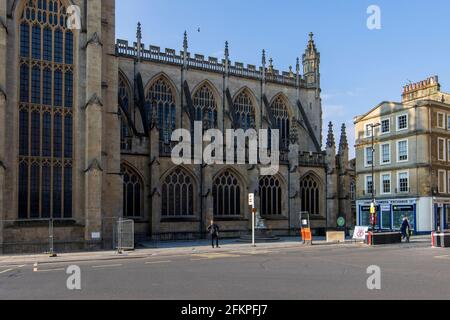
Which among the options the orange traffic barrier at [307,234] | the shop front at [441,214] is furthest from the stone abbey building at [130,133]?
the shop front at [441,214]

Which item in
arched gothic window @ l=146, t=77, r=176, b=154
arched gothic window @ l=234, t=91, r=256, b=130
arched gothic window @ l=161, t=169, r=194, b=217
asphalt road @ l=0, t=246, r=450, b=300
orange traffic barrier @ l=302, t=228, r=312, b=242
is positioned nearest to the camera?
asphalt road @ l=0, t=246, r=450, b=300

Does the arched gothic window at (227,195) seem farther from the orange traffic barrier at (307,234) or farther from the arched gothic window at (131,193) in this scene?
the orange traffic barrier at (307,234)

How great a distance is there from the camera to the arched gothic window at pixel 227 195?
38.3 m

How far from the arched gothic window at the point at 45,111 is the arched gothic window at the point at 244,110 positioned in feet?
62.1

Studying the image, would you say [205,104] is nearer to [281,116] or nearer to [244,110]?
[244,110]

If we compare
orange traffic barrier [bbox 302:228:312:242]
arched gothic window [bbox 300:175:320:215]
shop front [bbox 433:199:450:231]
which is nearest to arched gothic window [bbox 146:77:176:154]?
arched gothic window [bbox 300:175:320:215]

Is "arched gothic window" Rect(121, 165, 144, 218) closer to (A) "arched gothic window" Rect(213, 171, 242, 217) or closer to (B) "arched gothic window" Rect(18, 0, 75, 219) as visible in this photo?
(A) "arched gothic window" Rect(213, 171, 242, 217)

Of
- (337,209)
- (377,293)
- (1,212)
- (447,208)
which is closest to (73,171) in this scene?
(1,212)

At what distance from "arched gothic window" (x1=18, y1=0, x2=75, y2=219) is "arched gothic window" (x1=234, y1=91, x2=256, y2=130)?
1893 cm

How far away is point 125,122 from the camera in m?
35.5

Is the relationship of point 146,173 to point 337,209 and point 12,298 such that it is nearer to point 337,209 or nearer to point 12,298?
point 337,209

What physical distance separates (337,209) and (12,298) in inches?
1393

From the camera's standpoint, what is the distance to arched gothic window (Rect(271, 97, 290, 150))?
151 feet

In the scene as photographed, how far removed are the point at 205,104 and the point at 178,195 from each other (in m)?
9.33
